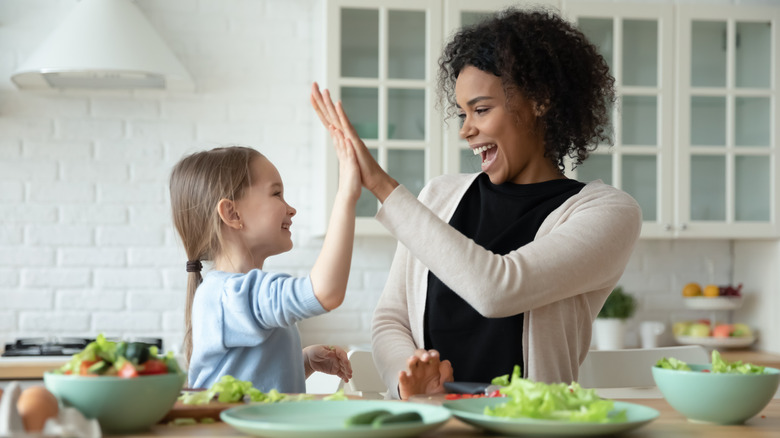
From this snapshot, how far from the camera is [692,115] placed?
3580mm

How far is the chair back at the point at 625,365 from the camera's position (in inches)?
72.4

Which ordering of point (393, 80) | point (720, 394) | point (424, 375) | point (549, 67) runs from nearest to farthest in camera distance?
1. point (720, 394)
2. point (424, 375)
3. point (549, 67)
4. point (393, 80)

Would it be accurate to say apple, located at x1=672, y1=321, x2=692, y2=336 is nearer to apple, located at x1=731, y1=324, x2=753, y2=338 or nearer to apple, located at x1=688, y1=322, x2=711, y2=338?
apple, located at x1=688, y1=322, x2=711, y2=338

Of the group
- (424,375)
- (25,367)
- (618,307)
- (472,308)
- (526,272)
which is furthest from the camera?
(618,307)

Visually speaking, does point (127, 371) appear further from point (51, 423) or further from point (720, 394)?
point (720, 394)

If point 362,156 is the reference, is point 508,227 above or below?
below

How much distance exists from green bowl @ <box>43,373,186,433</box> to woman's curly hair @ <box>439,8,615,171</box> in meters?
1.06

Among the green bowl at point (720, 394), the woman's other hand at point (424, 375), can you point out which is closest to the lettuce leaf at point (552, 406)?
the green bowl at point (720, 394)

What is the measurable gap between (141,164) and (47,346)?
862 millimetres

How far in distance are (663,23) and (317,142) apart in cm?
151

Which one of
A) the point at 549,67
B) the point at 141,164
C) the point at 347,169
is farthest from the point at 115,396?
the point at 141,164

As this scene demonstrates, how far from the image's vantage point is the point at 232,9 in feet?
12.0

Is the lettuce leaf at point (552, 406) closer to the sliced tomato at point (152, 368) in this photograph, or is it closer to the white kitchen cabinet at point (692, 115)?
the sliced tomato at point (152, 368)

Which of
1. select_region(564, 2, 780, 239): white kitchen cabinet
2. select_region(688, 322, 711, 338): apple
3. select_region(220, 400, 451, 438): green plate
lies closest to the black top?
select_region(220, 400, 451, 438): green plate
